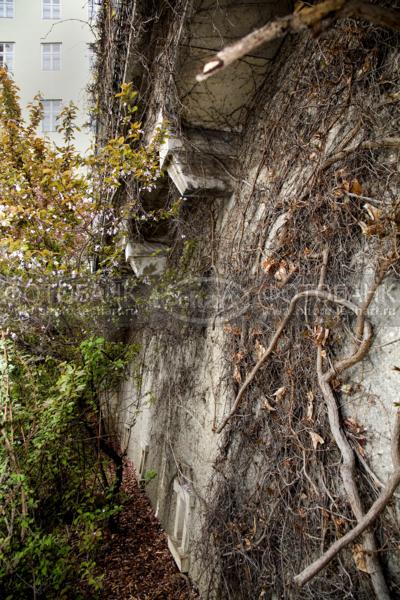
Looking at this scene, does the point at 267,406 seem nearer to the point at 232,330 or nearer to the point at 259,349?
the point at 259,349

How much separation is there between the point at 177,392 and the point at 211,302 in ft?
4.81

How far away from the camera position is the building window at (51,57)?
66.4ft

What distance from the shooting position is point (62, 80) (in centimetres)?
2059

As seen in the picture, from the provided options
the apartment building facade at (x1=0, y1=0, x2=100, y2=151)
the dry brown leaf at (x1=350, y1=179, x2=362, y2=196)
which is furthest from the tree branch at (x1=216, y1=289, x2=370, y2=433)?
the apartment building facade at (x1=0, y1=0, x2=100, y2=151)

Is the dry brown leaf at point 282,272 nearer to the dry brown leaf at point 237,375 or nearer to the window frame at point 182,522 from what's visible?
the dry brown leaf at point 237,375

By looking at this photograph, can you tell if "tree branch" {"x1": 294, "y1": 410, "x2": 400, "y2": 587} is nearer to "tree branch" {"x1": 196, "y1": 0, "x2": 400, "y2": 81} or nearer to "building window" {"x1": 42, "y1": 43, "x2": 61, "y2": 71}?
"tree branch" {"x1": 196, "y1": 0, "x2": 400, "y2": 81}

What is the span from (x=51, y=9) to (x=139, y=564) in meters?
24.6

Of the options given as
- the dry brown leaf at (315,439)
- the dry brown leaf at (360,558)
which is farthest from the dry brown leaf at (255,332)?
the dry brown leaf at (360,558)

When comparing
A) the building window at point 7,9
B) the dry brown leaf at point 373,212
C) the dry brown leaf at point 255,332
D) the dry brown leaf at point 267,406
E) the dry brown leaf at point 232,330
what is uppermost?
the building window at point 7,9

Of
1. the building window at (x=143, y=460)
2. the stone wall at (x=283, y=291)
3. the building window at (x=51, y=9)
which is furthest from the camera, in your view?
the building window at (x=51, y=9)

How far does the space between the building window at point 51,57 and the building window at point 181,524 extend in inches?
862

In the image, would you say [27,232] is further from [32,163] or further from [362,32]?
[362,32]

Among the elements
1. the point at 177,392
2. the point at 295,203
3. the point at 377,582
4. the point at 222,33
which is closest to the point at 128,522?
the point at 177,392

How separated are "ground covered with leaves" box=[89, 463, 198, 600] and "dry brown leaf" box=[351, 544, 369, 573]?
8.50 ft
